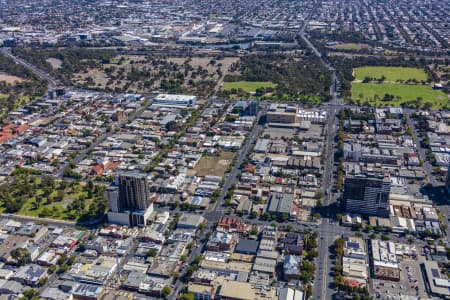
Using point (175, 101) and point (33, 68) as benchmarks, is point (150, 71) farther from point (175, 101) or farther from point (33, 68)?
point (33, 68)

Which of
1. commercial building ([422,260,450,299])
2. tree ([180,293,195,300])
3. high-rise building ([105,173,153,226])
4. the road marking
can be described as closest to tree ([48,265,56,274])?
high-rise building ([105,173,153,226])

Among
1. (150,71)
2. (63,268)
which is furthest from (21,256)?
(150,71)

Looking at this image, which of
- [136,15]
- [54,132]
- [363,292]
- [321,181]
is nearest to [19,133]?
[54,132]

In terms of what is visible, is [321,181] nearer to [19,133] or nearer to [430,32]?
[19,133]

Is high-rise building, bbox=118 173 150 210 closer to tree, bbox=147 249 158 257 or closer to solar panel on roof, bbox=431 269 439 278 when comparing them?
tree, bbox=147 249 158 257

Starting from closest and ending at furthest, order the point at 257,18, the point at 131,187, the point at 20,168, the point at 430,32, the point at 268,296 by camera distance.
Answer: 1. the point at 268,296
2. the point at 131,187
3. the point at 20,168
4. the point at 430,32
5. the point at 257,18

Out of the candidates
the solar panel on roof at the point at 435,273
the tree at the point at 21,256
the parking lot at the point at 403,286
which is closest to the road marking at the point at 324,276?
the parking lot at the point at 403,286

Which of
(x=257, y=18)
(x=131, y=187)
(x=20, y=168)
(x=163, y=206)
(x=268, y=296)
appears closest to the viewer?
(x=268, y=296)

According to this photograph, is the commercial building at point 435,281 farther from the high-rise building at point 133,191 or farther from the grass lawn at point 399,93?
the grass lawn at point 399,93
